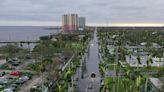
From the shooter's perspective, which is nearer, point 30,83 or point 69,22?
point 30,83

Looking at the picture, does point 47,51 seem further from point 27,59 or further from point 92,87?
point 92,87

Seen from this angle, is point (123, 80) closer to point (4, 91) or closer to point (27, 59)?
point (4, 91)

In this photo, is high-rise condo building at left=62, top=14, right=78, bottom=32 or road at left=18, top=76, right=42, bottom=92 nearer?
road at left=18, top=76, right=42, bottom=92

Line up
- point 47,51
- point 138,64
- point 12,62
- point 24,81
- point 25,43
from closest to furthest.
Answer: point 24,81 < point 138,64 < point 12,62 < point 47,51 < point 25,43

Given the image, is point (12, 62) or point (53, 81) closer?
point (53, 81)

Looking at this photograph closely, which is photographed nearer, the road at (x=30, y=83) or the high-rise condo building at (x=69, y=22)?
the road at (x=30, y=83)

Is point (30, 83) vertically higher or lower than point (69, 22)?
lower

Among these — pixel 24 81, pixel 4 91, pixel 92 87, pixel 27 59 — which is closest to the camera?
pixel 4 91

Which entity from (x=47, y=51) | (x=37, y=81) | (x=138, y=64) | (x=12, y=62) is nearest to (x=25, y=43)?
(x=47, y=51)

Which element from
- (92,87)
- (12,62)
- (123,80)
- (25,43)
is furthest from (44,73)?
(25,43)
